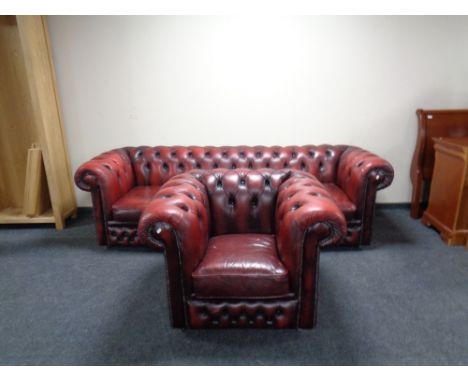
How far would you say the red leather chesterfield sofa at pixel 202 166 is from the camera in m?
2.52

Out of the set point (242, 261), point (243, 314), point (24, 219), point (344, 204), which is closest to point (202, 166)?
point (344, 204)

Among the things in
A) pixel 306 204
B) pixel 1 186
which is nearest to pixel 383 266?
pixel 306 204

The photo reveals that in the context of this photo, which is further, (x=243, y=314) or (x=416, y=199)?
(x=416, y=199)

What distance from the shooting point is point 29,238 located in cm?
291

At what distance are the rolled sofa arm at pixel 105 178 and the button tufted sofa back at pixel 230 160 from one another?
9.9 inches

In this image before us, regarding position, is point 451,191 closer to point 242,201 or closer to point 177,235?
point 242,201

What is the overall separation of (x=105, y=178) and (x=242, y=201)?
1223 mm

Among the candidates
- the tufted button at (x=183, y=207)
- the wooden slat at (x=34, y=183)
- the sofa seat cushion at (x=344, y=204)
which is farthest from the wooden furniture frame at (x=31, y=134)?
the sofa seat cushion at (x=344, y=204)

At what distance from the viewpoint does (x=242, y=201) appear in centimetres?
202

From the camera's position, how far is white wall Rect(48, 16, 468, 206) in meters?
3.06

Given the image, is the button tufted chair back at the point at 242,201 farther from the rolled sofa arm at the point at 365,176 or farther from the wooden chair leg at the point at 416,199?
the wooden chair leg at the point at 416,199

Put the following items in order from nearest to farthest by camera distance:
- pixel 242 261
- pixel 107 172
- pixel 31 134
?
pixel 242 261 → pixel 107 172 → pixel 31 134

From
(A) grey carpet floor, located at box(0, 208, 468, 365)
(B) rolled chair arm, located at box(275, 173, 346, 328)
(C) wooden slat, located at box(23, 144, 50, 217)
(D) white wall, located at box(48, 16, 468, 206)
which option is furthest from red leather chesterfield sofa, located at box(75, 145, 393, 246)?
(B) rolled chair arm, located at box(275, 173, 346, 328)

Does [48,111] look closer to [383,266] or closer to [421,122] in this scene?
[383,266]
